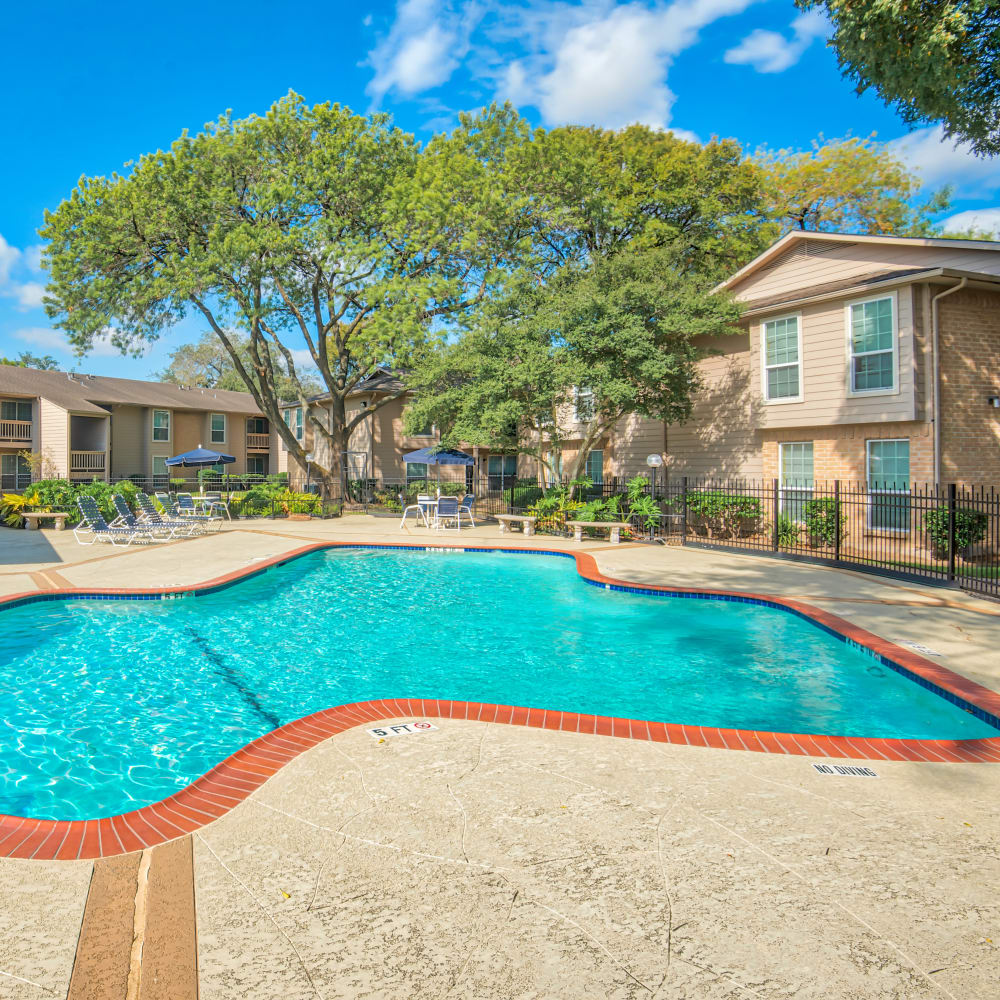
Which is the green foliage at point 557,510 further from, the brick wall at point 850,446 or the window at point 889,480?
the window at point 889,480

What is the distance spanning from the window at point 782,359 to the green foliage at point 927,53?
624 centimetres

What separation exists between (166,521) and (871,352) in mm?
17593

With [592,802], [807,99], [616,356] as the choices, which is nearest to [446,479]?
[616,356]

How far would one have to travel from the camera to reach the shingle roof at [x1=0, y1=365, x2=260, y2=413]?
106ft

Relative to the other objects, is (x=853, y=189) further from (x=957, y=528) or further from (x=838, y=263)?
(x=957, y=528)

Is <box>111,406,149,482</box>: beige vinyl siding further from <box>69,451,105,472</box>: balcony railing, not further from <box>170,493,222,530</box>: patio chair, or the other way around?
<box>170,493,222,530</box>: patio chair

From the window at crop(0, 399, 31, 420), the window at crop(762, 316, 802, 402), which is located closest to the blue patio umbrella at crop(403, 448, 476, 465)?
the window at crop(762, 316, 802, 402)

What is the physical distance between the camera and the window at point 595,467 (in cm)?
2473

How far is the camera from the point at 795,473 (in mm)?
16844

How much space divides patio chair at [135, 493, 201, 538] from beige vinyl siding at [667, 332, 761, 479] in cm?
1446

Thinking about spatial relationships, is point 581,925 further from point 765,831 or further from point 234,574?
point 234,574

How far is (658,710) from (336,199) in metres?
23.8

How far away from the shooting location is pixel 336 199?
80.9 ft

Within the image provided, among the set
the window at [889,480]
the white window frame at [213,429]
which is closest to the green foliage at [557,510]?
the window at [889,480]
